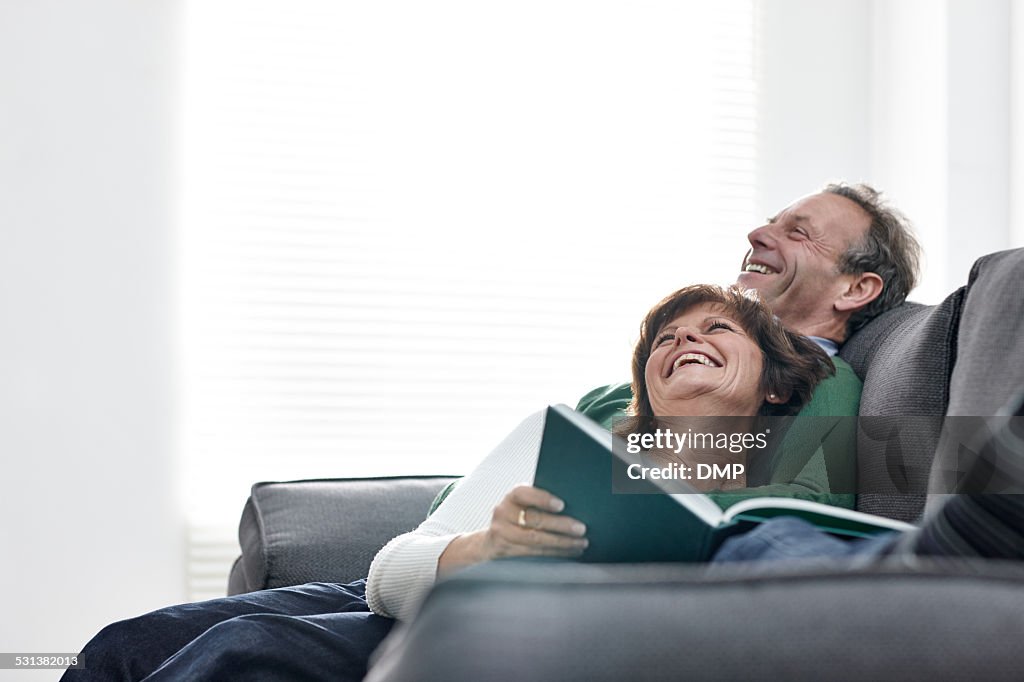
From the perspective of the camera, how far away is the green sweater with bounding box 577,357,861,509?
4.50 feet

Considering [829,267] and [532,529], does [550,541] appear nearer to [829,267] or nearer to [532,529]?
[532,529]

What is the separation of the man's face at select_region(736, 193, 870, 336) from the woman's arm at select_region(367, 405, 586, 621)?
2.44ft

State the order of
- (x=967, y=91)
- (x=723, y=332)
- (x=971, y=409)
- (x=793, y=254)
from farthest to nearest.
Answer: (x=967, y=91), (x=793, y=254), (x=723, y=332), (x=971, y=409)

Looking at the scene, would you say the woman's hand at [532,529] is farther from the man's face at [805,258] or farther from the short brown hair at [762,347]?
the man's face at [805,258]

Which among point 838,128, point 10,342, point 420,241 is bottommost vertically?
point 10,342

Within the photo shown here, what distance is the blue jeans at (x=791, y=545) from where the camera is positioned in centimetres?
82

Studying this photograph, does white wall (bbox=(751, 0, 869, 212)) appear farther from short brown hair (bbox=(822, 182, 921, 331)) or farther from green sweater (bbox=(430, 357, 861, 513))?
green sweater (bbox=(430, 357, 861, 513))

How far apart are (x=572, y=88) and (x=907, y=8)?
1.07m

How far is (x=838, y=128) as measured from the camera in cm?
340

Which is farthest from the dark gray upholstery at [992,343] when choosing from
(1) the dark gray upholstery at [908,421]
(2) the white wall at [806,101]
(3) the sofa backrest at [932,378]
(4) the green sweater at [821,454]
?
(2) the white wall at [806,101]

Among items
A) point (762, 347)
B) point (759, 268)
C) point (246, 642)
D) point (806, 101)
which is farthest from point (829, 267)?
point (806, 101)

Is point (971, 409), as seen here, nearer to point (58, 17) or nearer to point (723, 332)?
point (723, 332)

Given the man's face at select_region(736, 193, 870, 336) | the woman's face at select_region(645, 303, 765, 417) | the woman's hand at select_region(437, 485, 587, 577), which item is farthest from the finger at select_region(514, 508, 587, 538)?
the man's face at select_region(736, 193, 870, 336)

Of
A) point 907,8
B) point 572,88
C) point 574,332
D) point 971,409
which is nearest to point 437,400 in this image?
point 574,332
